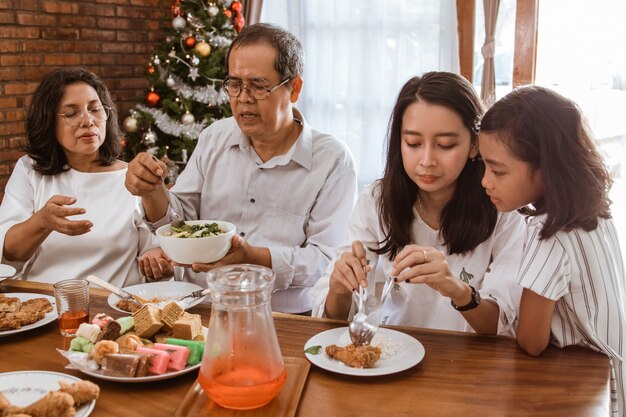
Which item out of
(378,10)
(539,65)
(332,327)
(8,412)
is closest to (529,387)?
(332,327)

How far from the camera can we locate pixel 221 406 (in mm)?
1076

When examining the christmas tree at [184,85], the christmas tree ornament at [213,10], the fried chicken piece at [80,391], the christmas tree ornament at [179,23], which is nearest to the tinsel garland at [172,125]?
the christmas tree at [184,85]

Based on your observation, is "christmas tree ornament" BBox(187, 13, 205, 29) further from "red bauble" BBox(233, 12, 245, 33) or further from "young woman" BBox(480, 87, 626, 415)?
"young woman" BBox(480, 87, 626, 415)

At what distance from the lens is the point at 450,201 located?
5.67 ft

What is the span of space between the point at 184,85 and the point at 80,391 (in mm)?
3376

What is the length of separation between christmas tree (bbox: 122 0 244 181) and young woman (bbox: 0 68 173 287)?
5.98 feet

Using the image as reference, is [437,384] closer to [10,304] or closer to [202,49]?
[10,304]

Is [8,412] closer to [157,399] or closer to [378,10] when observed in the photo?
[157,399]

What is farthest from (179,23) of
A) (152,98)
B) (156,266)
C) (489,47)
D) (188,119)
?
(156,266)

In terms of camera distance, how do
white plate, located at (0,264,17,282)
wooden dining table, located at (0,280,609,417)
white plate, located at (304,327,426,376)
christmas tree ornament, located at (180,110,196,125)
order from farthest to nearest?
christmas tree ornament, located at (180,110,196,125)
white plate, located at (0,264,17,282)
white plate, located at (304,327,426,376)
wooden dining table, located at (0,280,609,417)

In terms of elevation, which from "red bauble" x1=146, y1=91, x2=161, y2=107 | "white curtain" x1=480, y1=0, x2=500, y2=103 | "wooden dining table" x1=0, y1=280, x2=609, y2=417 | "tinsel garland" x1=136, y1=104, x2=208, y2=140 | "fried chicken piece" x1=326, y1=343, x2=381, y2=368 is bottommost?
"wooden dining table" x1=0, y1=280, x2=609, y2=417

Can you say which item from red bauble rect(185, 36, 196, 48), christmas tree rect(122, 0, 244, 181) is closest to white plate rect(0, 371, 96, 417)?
christmas tree rect(122, 0, 244, 181)

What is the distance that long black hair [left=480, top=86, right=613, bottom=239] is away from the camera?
53.8 inches

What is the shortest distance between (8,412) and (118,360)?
216 mm
